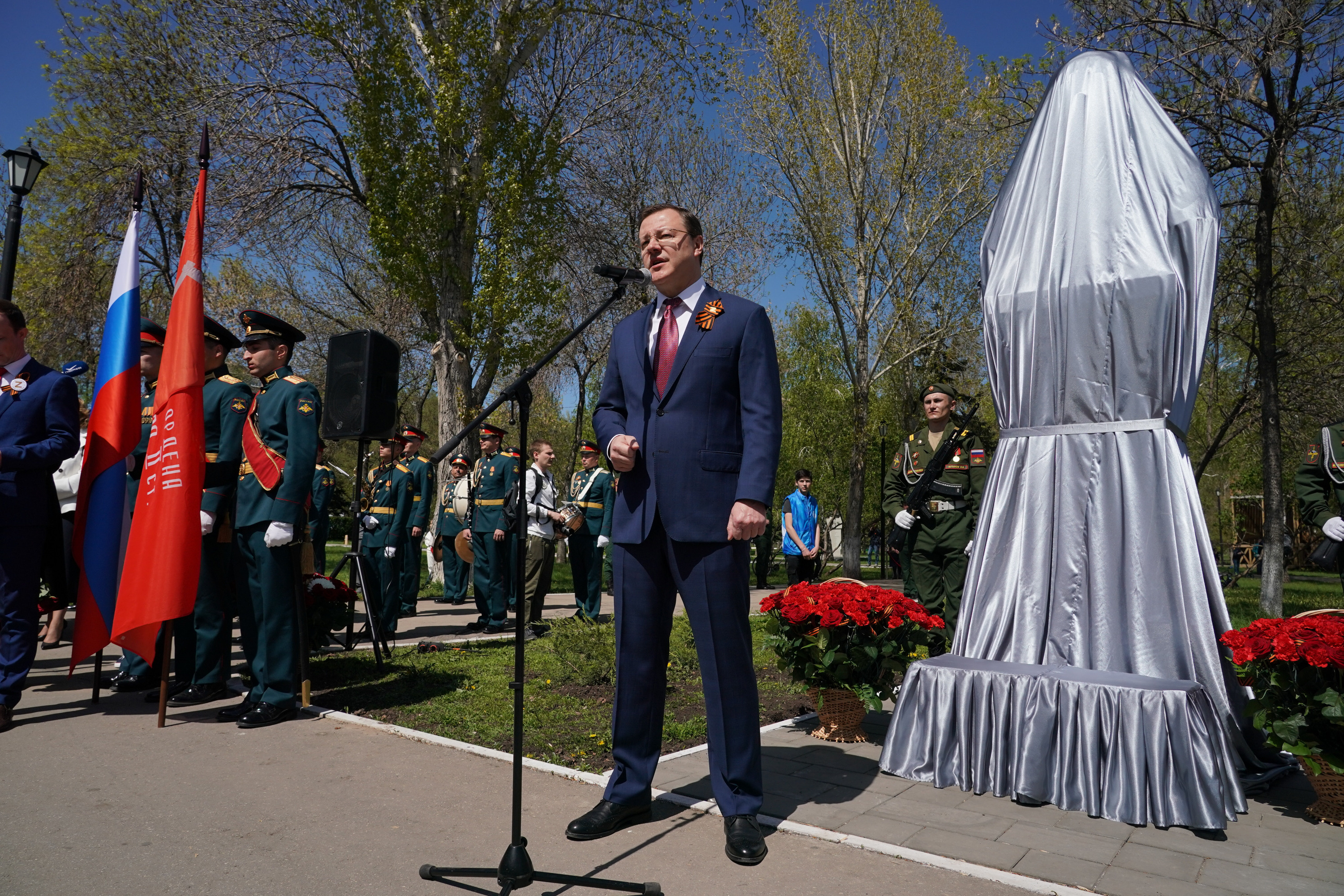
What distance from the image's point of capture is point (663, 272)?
3.77 meters

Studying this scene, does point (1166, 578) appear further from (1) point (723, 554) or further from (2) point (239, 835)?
(2) point (239, 835)

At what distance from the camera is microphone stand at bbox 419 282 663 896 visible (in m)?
2.84

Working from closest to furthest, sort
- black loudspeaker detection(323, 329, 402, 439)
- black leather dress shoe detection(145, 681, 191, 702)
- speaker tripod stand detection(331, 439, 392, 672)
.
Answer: black leather dress shoe detection(145, 681, 191, 702), black loudspeaker detection(323, 329, 402, 439), speaker tripod stand detection(331, 439, 392, 672)

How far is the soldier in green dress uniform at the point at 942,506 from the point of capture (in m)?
7.08

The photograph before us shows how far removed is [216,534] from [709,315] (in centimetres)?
431

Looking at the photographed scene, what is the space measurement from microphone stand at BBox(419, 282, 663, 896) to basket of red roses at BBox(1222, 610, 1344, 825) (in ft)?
9.12

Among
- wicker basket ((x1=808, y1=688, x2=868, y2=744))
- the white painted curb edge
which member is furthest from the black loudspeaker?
wicker basket ((x1=808, y1=688, x2=868, y2=744))

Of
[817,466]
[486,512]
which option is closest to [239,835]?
[486,512]

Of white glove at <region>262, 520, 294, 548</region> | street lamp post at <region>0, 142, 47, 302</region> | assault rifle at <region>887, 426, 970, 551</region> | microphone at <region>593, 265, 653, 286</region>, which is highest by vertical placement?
street lamp post at <region>0, 142, 47, 302</region>

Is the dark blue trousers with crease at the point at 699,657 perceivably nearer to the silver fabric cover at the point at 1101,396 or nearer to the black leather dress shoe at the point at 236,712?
the silver fabric cover at the point at 1101,396

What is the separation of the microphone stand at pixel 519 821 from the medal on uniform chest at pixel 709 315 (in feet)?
2.32

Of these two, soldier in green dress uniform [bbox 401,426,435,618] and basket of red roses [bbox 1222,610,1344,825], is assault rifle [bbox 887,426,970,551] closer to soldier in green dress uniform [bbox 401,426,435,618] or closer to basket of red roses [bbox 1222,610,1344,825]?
basket of red roses [bbox 1222,610,1344,825]

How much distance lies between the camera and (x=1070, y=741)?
3889 millimetres

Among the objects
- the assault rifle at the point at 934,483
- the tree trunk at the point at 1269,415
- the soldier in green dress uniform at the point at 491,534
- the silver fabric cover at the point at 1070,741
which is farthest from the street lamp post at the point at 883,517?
the silver fabric cover at the point at 1070,741
